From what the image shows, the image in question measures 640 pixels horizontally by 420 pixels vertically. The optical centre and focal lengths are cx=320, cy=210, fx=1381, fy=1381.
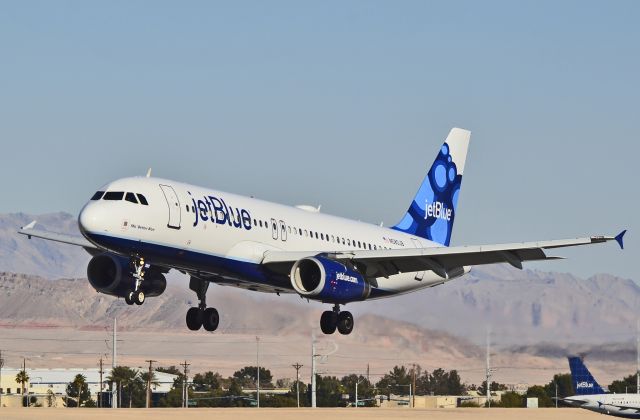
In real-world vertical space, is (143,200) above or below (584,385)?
above

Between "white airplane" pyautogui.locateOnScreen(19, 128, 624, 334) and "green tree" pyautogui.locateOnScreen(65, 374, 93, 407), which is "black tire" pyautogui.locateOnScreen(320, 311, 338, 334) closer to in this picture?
"white airplane" pyautogui.locateOnScreen(19, 128, 624, 334)

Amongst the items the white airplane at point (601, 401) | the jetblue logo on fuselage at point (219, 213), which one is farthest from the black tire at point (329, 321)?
the white airplane at point (601, 401)

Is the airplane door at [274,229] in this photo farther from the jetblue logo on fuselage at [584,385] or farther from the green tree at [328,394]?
the green tree at [328,394]

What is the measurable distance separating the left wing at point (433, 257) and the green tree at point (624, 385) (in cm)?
10271

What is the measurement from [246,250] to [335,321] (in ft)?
22.3

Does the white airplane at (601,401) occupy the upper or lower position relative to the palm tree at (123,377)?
lower

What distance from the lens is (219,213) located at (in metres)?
54.7

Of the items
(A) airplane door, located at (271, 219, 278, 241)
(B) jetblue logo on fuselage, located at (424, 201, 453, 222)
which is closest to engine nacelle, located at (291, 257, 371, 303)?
(A) airplane door, located at (271, 219, 278, 241)

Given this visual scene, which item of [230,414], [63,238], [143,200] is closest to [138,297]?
[143,200]

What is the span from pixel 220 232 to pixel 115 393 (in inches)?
3883

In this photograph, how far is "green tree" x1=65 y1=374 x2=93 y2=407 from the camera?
520ft

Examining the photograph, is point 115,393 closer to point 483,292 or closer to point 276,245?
point 483,292

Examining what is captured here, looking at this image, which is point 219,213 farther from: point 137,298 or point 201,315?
point 201,315

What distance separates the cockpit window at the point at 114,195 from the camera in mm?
51625
